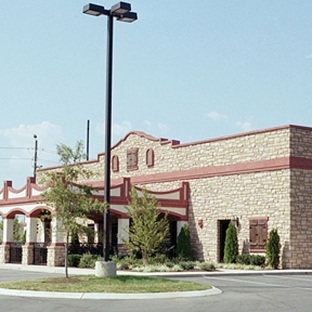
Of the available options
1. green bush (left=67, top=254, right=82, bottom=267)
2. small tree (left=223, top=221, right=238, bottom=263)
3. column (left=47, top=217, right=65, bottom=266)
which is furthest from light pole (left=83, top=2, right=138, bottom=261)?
small tree (left=223, top=221, right=238, bottom=263)

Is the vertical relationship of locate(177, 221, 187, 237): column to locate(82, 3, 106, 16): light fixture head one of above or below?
below

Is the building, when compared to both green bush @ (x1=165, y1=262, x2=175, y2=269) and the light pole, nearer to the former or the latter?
green bush @ (x1=165, y1=262, x2=175, y2=269)

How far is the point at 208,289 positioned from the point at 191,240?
1692 centimetres

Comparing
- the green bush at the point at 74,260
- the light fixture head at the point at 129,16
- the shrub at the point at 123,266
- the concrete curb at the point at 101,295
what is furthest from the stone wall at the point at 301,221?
the concrete curb at the point at 101,295

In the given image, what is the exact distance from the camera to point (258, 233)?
1230 inches

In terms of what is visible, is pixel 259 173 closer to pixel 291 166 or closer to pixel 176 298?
pixel 291 166

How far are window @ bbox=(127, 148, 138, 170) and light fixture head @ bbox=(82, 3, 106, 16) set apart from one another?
1979cm

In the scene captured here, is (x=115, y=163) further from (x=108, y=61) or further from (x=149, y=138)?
(x=108, y=61)

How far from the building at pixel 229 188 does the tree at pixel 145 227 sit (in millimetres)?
1998

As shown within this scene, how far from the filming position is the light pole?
20.0 meters

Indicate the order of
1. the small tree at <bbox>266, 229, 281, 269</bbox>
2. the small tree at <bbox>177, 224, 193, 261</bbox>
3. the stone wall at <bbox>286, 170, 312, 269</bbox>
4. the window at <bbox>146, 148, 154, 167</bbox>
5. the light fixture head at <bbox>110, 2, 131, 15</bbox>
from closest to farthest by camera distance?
the light fixture head at <bbox>110, 2, 131, 15</bbox>
the small tree at <bbox>266, 229, 281, 269</bbox>
the stone wall at <bbox>286, 170, 312, 269</bbox>
the small tree at <bbox>177, 224, 193, 261</bbox>
the window at <bbox>146, 148, 154, 167</bbox>

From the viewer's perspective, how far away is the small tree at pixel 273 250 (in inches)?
1172

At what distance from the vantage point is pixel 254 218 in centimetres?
3158

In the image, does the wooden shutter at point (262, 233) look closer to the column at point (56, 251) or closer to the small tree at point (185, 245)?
the small tree at point (185, 245)
